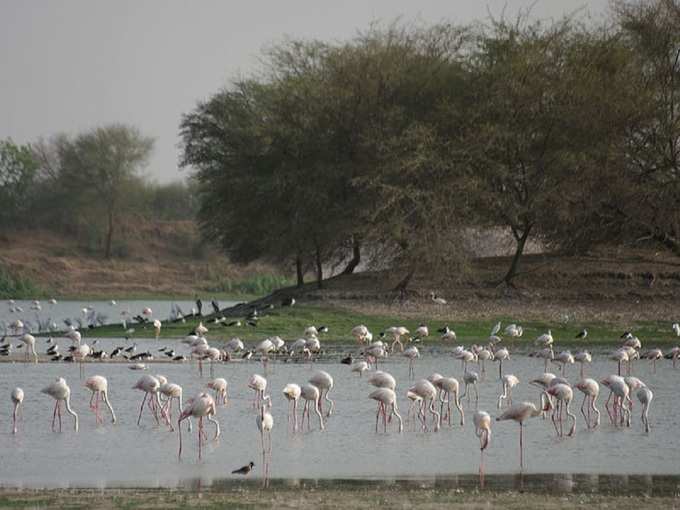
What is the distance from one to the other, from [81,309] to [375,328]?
27.5m

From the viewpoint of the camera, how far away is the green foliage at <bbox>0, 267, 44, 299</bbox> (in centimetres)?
6988

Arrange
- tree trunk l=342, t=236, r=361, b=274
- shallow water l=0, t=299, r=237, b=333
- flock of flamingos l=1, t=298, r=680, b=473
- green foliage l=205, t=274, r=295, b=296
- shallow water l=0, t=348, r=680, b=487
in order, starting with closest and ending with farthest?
shallow water l=0, t=348, r=680, b=487 < flock of flamingos l=1, t=298, r=680, b=473 < tree trunk l=342, t=236, r=361, b=274 < shallow water l=0, t=299, r=237, b=333 < green foliage l=205, t=274, r=295, b=296

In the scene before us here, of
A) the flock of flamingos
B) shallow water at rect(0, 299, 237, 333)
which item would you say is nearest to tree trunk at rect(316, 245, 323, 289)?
shallow water at rect(0, 299, 237, 333)

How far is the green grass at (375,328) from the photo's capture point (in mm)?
35156

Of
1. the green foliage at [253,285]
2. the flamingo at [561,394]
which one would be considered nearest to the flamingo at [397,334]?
the flamingo at [561,394]

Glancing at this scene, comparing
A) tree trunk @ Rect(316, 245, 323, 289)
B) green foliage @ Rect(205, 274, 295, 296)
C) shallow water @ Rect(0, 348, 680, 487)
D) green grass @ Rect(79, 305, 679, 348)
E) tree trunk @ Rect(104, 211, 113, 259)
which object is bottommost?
shallow water @ Rect(0, 348, 680, 487)

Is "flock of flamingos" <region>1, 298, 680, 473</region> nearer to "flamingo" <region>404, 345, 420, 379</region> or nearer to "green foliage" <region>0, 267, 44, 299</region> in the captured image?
"flamingo" <region>404, 345, 420, 379</region>

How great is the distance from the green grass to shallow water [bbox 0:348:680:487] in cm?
1102

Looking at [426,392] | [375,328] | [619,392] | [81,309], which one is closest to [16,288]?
[81,309]

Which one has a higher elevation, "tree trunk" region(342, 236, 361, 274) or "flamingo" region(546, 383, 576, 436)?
"tree trunk" region(342, 236, 361, 274)

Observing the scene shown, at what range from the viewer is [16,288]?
70312mm

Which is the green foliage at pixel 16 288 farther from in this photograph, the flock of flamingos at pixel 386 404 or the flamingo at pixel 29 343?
the flock of flamingos at pixel 386 404

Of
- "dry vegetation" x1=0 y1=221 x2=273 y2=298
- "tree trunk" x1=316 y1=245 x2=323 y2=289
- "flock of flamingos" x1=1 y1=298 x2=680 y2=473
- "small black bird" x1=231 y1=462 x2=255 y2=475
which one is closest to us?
"small black bird" x1=231 y1=462 x2=255 y2=475

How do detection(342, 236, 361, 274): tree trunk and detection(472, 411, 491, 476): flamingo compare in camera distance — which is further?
detection(342, 236, 361, 274): tree trunk
